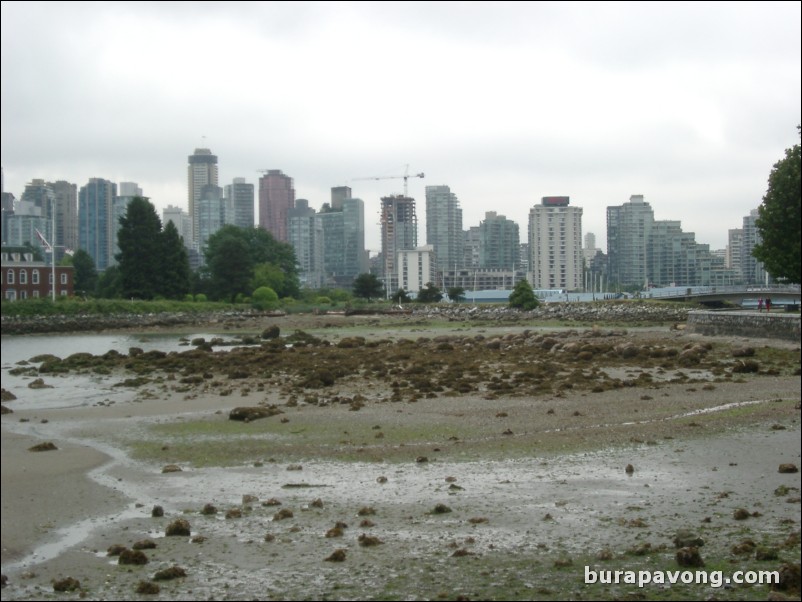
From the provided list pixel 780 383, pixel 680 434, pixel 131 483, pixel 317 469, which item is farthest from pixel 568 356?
pixel 131 483

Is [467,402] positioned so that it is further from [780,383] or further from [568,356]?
[568,356]

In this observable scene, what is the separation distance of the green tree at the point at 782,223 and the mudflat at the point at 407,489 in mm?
13529

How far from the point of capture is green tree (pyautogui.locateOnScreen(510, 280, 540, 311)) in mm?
85312

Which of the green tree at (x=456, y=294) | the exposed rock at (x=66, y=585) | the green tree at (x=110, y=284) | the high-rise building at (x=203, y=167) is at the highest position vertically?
the high-rise building at (x=203, y=167)

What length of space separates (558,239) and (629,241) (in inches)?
273

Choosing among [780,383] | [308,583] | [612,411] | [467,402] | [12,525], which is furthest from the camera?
[780,383]

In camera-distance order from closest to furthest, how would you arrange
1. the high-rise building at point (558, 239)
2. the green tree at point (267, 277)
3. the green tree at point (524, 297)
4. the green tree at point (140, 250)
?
the green tree at point (140, 250)
the high-rise building at point (558, 239)
the green tree at point (524, 297)
the green tree at point (267, 277)

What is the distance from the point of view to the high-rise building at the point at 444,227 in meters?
129

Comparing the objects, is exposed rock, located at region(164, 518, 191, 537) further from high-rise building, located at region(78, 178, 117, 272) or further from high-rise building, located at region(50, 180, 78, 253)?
high-rise building, located at region(78, 178, 117, 272)

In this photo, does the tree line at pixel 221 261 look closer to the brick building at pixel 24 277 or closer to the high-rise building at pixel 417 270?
the brick building at pixel 24 277

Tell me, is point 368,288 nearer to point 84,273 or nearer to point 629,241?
point 629,241

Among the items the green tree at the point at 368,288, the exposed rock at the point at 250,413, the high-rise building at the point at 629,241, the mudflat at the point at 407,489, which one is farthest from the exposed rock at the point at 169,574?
the green tree at the point at 368,288

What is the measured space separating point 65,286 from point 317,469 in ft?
21.8

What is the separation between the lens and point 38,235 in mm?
11070
